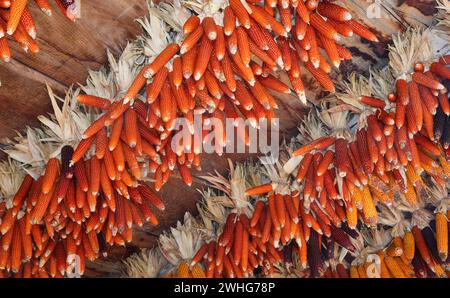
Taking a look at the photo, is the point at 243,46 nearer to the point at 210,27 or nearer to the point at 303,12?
the point at 210,27

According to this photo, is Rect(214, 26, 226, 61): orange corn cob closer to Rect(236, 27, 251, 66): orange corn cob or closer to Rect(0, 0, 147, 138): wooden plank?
Rect(236, 27, 251, 66): orange corn cob

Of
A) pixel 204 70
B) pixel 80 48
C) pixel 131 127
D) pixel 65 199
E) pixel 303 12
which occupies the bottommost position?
pixel 65 199

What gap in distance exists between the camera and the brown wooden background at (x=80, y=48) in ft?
12.2

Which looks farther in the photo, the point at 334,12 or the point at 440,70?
the point at 440,70

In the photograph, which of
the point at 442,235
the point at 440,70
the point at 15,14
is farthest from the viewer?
the point at 442,235

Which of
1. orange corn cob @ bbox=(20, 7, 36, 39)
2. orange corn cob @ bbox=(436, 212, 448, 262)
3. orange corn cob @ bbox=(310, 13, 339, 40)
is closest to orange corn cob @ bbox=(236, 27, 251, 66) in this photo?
orange corn cob @ bbox=(310, 13, 339, 40)

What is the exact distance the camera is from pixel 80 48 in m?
3.88

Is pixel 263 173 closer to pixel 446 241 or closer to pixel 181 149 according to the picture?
pixel 181 149

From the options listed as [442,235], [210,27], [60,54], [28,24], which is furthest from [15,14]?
[442,235]

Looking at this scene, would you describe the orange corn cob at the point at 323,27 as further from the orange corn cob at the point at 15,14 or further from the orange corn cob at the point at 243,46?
the orange corn cob at the point at 15,14

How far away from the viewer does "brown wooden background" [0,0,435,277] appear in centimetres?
373

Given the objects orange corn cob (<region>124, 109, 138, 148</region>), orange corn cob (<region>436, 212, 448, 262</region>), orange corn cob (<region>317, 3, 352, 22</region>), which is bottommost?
orange corn cob (<region>436, 212, 448, 262</region>)

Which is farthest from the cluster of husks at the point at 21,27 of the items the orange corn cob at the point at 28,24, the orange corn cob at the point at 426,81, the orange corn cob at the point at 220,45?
the orange corn cob at the point at 426,81
